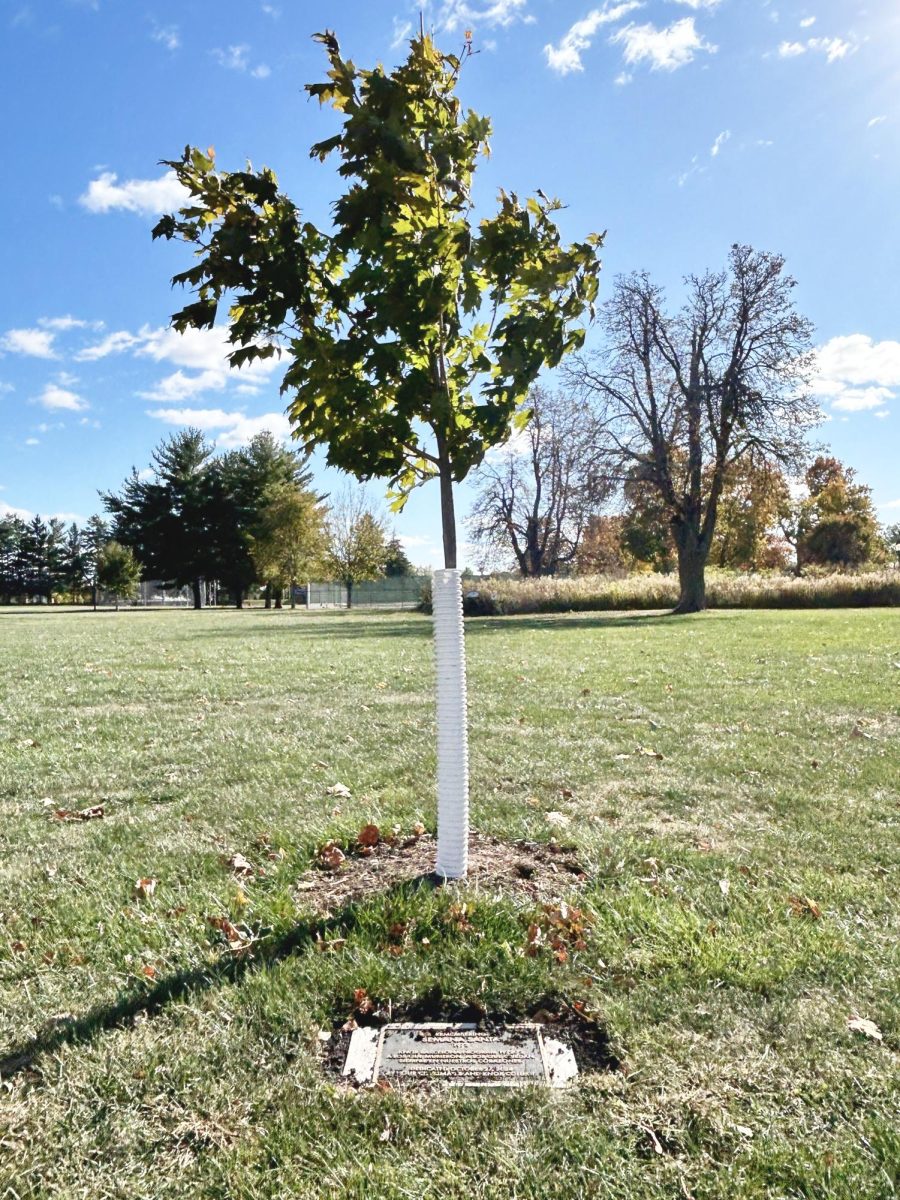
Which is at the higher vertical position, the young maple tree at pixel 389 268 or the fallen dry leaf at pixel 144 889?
the young maple tree at pixel 389 268

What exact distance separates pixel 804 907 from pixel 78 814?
3.81 m

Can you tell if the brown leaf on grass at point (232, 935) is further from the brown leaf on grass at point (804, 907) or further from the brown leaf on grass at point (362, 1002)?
the brown leaf on grass at point (804, 907)

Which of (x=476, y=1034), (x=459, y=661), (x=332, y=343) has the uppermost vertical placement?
(x=332, y=343)

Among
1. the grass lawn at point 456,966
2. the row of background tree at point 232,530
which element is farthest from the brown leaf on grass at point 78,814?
the row of background tree at point 232,530

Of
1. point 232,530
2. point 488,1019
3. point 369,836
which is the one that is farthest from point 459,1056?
point 232,530

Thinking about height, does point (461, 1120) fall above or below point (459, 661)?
below

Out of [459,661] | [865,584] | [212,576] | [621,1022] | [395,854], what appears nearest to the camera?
[621,1022]

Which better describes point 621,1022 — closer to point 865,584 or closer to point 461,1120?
point 461,1120

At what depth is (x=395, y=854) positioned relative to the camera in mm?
3523

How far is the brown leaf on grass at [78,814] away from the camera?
4.22 metres

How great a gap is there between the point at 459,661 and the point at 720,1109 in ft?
5.84

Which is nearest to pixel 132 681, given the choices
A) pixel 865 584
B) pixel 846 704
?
pixel 846 704

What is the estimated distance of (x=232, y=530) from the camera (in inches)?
2023

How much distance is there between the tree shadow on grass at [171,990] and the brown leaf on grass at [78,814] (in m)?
2.04
